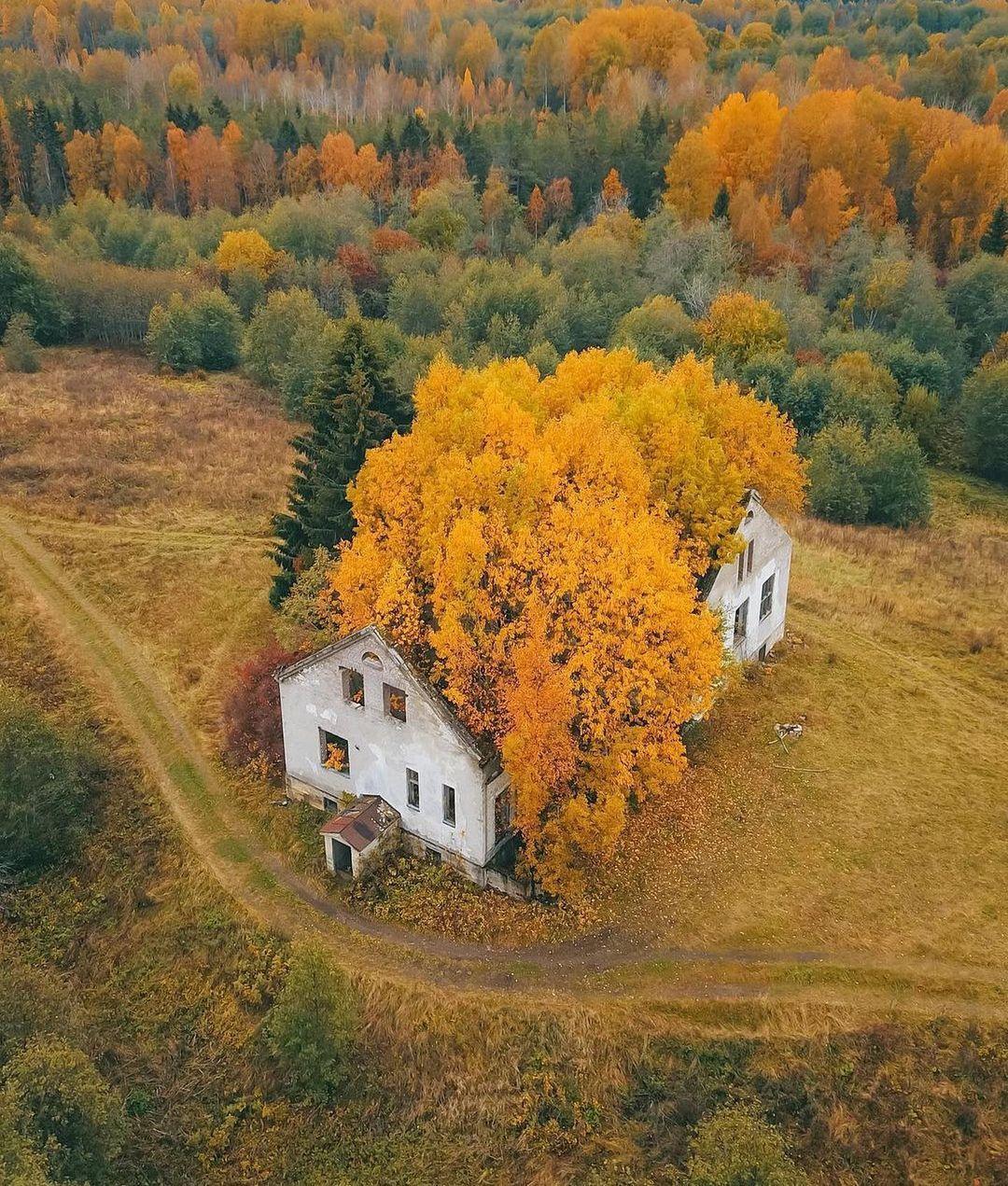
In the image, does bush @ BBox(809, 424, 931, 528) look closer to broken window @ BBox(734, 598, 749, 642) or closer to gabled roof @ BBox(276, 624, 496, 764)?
broken window @ BBox(734, 598, 749, 642)

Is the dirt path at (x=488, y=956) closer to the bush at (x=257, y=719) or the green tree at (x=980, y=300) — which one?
the bush at (x=257, y=719)

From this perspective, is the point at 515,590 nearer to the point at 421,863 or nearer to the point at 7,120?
the point at 421,863

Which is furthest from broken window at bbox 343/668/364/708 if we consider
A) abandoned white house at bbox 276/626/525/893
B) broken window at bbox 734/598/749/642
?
broken window at bbox 734/598/749/642

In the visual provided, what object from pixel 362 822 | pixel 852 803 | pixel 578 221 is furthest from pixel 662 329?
pixel 362 822

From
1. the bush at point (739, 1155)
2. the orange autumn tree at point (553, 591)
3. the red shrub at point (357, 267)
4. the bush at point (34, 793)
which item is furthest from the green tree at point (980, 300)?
the bush at point (34, 793)

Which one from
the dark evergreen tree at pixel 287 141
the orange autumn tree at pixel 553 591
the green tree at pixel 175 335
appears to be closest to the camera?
the orange autumn tree at pixel 553 591

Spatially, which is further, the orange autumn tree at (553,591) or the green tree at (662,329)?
the green tree at (662,329)

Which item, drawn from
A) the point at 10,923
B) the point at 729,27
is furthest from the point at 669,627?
the point at 729,27

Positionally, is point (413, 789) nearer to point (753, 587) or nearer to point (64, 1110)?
point (64, 1110)

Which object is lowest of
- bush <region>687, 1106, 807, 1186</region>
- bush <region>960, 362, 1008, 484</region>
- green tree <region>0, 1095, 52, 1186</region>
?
bush <region>960, 362, 1008, 484</region>
